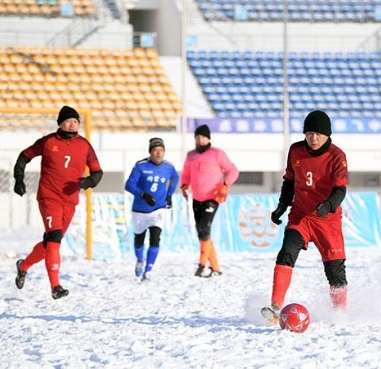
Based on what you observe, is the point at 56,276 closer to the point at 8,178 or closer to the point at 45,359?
the point at 45,359

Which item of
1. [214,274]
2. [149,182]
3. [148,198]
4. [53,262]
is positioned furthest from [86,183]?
[214,274]

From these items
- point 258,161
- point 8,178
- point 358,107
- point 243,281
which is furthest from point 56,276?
point 358,107

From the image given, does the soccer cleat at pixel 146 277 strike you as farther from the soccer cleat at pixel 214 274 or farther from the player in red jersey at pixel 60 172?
the player in red jersey at pixel 60 172

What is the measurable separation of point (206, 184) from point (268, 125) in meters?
11.8

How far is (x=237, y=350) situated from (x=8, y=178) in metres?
16.0

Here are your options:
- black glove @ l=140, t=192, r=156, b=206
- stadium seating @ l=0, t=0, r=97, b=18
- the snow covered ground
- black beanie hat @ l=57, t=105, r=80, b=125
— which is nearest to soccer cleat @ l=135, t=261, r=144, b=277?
the snow covered ground

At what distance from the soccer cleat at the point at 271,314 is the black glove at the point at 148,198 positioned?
4.26m

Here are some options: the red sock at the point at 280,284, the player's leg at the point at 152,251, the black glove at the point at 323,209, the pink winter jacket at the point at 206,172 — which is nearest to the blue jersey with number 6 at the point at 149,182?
the player's leg at the point at 152,251

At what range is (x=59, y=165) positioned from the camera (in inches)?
353

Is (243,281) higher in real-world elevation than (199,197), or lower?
lower

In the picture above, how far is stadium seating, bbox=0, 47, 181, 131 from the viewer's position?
24688 mm

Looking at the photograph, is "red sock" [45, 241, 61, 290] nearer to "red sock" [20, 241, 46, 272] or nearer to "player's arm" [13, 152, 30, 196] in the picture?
"red sock" [20, 241, 46, 272]

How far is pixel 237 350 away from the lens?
5.65 metres

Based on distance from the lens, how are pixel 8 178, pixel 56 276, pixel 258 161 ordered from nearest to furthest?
1. pixel 56 276
2. pixel 8 178
3. pixel 258 161
